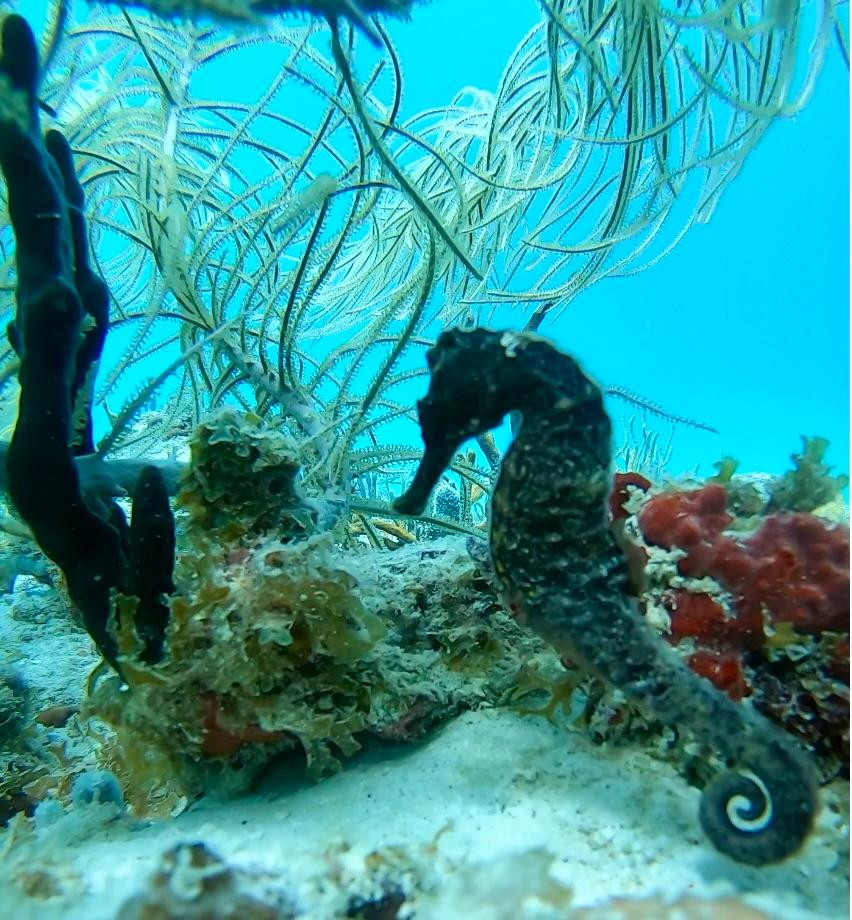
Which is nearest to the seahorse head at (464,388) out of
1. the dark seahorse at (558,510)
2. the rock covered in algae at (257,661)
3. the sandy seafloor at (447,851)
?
the dark seahorse at (558,510)

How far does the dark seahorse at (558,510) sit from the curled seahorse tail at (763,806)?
0.11 meters

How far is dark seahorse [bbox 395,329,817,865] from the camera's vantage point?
160cm

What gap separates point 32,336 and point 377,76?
6.75 ft

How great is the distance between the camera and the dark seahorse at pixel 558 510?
1598 millimetres

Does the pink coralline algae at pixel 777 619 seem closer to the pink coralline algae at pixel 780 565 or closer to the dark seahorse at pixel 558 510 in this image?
the pink coralline algae at pixel 780 565

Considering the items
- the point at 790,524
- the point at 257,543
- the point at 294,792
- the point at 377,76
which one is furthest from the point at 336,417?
the point at 790,524

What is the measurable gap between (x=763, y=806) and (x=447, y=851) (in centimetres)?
72

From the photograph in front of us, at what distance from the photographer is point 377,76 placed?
9.57 feet

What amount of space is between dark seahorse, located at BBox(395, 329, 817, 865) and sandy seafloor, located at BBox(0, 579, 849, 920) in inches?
10.2

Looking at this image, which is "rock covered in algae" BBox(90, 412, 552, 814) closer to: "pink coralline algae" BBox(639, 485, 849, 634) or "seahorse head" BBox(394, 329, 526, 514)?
"seahorse head" BBox(394, 329, 526, 514)

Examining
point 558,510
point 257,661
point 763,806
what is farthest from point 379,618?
point 763,806

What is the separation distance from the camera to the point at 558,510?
1712 mm

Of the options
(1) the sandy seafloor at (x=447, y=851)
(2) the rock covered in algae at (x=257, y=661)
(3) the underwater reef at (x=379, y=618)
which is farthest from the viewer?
(2) the rock covered in algae at (x=257, y=661)

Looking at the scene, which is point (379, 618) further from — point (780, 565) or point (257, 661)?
point (780, 565)
